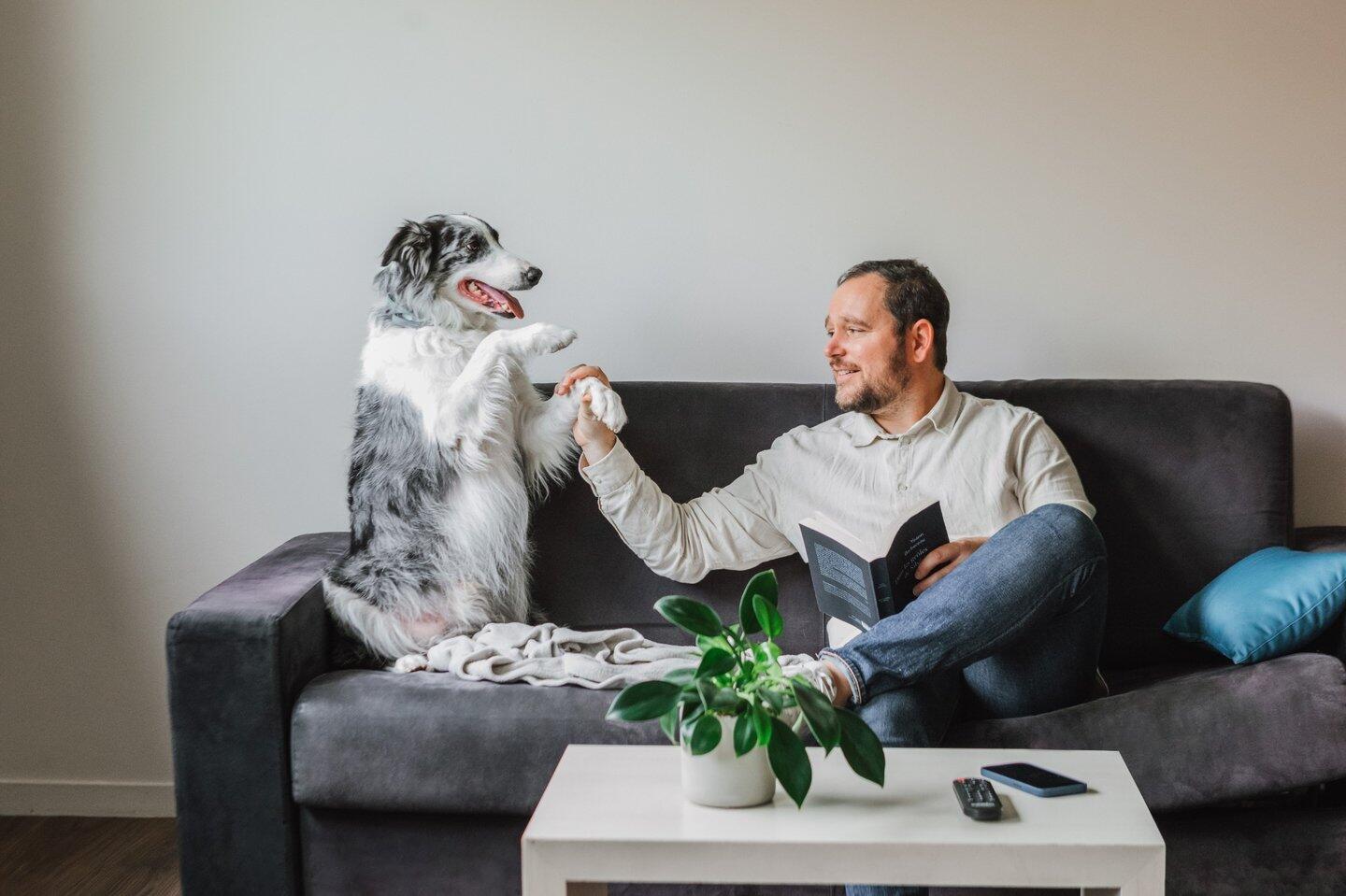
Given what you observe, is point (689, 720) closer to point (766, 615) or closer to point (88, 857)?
point (766, 615)

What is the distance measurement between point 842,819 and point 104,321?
2143 millimetres

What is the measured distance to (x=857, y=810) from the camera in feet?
4.37

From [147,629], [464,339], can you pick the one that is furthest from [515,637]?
[147,629]


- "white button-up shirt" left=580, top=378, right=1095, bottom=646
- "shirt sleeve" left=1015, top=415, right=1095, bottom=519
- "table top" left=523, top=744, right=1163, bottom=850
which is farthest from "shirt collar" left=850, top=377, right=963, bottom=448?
"table top" left=523, top=744, right=1163, bottom=850

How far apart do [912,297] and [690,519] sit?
0.60 meters

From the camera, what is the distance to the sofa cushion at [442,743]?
1.86m

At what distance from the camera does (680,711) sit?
4.42 feet

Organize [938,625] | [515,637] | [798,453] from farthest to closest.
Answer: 1. [798,453]
2. [515,637]
3. [938,625]

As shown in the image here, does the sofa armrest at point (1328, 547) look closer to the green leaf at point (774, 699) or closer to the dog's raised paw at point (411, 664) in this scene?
the green leaf at point (774, 699)

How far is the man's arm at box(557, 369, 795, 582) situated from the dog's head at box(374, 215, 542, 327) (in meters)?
0.27

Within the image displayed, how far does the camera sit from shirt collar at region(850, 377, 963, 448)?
223cm

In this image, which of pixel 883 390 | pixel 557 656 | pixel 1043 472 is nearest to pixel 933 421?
pixel 883 390

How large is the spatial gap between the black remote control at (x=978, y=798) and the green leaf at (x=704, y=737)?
29 centimetres

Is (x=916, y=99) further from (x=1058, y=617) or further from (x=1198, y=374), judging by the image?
(x=1058, y=617)
